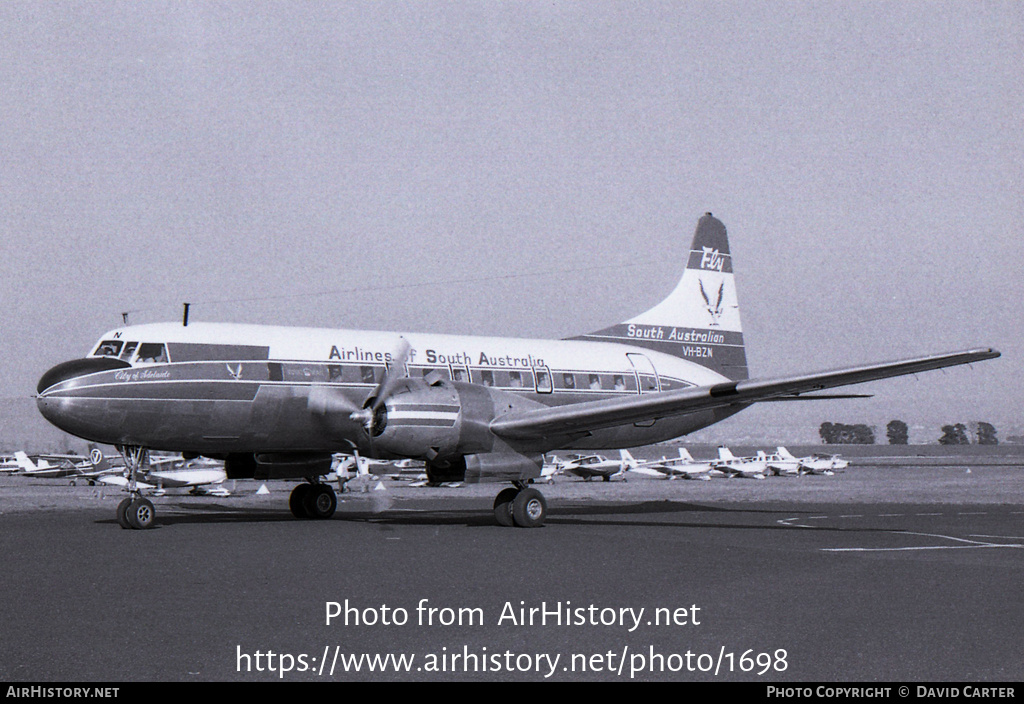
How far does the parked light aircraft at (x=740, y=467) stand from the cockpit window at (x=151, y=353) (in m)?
47.2

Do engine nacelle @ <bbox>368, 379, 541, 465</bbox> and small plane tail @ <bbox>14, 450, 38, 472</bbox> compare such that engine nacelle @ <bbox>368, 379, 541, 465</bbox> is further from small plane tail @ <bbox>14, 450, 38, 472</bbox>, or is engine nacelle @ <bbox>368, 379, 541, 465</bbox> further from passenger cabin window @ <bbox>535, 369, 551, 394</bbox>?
small plane tail @ <bbox>14, 450, 38, 472</bbox>

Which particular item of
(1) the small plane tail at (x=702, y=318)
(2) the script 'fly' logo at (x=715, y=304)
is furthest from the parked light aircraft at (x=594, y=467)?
(2) the script 'fly' logo at (x=715, y=304)

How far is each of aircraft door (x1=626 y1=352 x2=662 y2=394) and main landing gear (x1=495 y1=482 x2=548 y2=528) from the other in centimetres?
653

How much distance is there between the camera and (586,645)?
25.2 feet

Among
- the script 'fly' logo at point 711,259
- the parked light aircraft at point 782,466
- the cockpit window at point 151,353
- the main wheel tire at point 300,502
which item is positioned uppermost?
the script 'fly' logo at point 711,259

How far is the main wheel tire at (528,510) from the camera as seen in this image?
19438mm

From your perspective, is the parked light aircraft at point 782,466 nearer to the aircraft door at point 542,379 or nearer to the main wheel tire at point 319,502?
the aircraft door at point 542,379

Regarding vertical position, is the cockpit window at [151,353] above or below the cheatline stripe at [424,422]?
above

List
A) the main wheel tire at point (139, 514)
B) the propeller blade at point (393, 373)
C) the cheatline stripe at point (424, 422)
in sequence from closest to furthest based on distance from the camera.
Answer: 1. the cheatline stripe at point (424, 422)
2. the propeller blade at point (393, 373)
3. the main wheel tire at point (139, 514)

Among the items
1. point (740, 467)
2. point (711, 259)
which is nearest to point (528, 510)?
point (711, 259)

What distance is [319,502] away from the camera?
23172 mm
